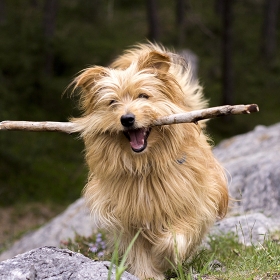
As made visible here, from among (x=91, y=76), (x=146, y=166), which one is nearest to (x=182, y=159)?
(x=146, y=166)

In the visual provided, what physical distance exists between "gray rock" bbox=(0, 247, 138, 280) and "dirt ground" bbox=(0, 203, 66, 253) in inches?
384

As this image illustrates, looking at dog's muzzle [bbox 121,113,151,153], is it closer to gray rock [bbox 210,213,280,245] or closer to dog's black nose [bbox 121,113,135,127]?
dog's black nose [bbox 121,113,135,127]

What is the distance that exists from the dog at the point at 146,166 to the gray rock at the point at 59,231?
11.8 ft

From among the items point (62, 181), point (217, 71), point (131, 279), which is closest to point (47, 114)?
point (62, 181)

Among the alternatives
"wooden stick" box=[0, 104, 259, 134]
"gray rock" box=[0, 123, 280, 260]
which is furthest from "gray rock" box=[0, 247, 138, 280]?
"gray rock" box=[0, 123, 280, 260]

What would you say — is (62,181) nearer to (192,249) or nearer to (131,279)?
(192,249)

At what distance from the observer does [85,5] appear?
32.8 metres

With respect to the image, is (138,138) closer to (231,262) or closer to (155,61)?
(155,61)

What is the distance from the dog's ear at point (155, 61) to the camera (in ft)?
16.5

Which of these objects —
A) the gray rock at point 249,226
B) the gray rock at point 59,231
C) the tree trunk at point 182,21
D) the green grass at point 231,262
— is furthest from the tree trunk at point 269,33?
the green grass at point 231,262

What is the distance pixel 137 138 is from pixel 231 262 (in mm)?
1375

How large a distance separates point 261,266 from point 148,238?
1071mm

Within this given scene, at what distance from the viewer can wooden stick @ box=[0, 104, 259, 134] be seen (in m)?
4.02

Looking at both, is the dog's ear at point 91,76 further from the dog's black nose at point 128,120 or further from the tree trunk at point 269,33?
the tree trunk at point 269,33
